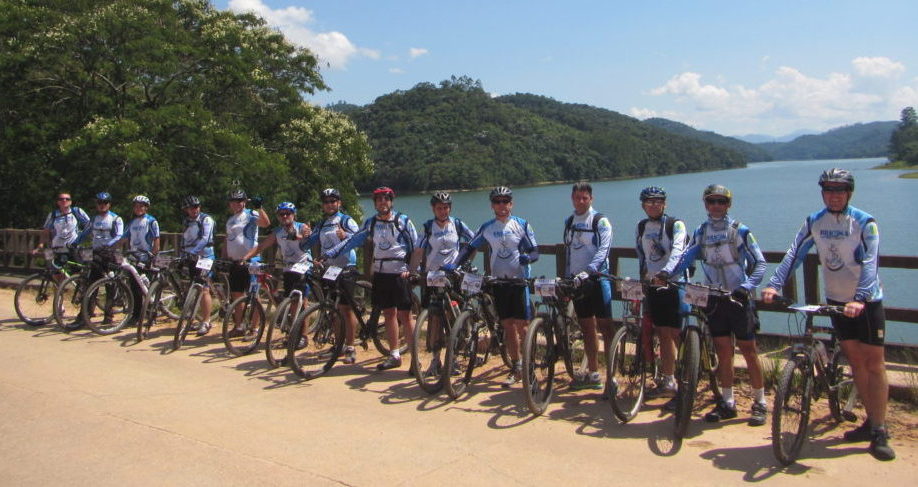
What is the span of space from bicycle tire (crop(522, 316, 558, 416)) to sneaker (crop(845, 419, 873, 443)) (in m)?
2.05

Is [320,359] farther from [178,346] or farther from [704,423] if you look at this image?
[704,423]

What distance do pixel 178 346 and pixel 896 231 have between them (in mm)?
32317

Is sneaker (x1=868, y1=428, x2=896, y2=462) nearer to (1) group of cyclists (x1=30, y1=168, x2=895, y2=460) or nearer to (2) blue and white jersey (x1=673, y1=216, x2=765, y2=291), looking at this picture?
(1) group of cyclists (x1=30, y1=168, x2=895, y2=460)

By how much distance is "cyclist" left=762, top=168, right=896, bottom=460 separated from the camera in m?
4.43

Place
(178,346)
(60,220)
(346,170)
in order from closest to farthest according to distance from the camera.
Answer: (178,346) → (60,220) → (346,170)

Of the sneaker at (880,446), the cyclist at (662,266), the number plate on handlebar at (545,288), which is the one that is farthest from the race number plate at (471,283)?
the sneaker at (880,446)

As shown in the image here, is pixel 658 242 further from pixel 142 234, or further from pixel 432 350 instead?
pixel 142 234

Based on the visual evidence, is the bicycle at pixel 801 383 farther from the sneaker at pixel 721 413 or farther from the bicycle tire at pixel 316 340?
the bicycle tire at pixel 316 340

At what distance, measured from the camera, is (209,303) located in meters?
8.48

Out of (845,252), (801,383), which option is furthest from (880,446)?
(845,252)

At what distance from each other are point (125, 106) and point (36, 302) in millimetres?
10770

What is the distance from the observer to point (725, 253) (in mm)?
5168

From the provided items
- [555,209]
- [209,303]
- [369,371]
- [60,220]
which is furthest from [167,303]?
[555,209]

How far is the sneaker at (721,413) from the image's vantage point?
16.8ft
